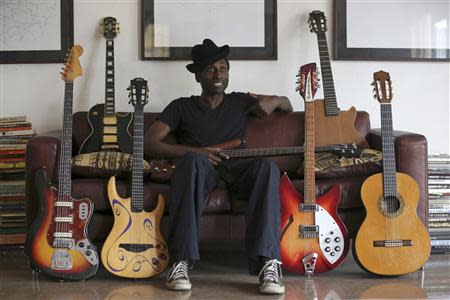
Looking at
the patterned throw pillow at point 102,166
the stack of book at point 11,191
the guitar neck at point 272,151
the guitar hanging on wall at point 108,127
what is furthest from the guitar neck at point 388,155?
the stack of book at point 11,191

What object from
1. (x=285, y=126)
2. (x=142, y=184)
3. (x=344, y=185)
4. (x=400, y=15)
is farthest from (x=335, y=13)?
(x=142, y=184)

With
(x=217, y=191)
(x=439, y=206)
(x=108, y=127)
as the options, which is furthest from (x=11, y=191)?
(x=439, y=206)

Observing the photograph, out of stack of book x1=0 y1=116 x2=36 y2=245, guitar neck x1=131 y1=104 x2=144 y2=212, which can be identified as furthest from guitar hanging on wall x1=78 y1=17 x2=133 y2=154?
stack of book x1=0 y1=116 x2=36 y2=245

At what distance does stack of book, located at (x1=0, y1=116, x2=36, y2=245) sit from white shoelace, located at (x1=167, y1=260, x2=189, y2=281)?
4.22ft

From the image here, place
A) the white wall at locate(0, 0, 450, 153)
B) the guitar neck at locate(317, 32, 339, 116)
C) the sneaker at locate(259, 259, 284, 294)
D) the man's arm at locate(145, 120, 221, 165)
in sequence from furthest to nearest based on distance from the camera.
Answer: the white wall at locate(0, 0, 450, 153) → the guitar neck at locate(317, 32, 339, 116) → the man's arm at locate(145, 120, 221, 165) → the sneaker at locate(259, 259, 284, 294)

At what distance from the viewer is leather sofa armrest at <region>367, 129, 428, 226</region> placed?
11.3ft

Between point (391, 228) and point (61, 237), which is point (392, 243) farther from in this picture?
point (61, 237)

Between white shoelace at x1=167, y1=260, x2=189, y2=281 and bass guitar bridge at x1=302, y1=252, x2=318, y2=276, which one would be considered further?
bass guitar bridge at x1=302, y1=252, x2=318, y2=276

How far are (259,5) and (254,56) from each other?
31 centimetres

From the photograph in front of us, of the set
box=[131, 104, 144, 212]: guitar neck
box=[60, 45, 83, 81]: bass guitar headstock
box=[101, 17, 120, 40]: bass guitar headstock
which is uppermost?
box=[101, 17, 120, 40]: bass guitar headstock

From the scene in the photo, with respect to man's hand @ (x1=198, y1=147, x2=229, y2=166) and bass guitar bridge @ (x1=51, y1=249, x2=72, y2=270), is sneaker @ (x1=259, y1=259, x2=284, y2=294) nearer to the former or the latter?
man's hand @ (x1=198, y1=147, x2=229, y2=166)

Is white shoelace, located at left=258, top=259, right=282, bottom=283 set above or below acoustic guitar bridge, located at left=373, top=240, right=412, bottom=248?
below

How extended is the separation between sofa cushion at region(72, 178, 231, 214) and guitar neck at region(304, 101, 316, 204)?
377 millimetres

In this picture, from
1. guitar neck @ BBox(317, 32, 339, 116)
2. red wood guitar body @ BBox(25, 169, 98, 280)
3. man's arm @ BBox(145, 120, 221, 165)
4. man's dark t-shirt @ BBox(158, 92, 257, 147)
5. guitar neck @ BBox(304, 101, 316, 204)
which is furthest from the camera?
guitar neck @ BBox(317, 32, 339, 116)
